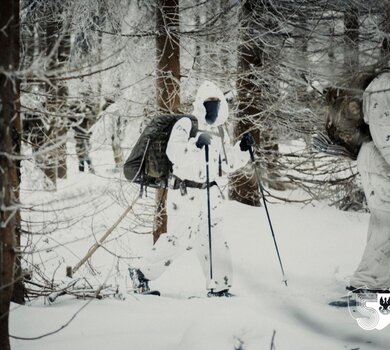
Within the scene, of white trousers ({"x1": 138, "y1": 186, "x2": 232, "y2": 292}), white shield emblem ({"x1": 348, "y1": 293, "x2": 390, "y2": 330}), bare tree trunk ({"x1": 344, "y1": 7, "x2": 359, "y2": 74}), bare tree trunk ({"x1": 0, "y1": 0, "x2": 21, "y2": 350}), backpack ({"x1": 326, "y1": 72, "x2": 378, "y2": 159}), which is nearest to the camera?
bare tree trunk ({"x1": 0, "y1": 0, "x2": 21, "y2": 350})

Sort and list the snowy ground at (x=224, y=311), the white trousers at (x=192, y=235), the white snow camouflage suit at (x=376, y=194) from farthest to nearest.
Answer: the white trousers at (x=192, y=235)
the white snow camouflage suit at (x=376, y=194)
the snowy ground at (x=224, y=311)

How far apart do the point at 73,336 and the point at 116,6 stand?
5.84m

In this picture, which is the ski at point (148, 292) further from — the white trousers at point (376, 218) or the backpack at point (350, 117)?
the backpack at point (350, 117)

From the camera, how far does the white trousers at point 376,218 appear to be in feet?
16.1

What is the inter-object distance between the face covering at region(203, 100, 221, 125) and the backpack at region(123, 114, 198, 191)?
279 mm

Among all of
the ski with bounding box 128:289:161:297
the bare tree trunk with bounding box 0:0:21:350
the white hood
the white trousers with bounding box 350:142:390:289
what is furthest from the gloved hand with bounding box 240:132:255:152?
the bare tree trunk with bounding box 0:0:21:350

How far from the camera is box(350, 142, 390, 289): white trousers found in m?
4.91

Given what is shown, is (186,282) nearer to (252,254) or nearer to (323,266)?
(252,254)

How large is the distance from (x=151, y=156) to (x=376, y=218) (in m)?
2.49

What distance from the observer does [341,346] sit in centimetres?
385

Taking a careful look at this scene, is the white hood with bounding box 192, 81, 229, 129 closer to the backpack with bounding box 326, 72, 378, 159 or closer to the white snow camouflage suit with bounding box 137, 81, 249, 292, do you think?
the white snow camouflage suit with bounding box 137, 81, 249, 292

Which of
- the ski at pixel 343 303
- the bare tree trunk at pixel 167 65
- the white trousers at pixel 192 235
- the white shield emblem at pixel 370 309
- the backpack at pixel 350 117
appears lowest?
the ski at pixel 343 303

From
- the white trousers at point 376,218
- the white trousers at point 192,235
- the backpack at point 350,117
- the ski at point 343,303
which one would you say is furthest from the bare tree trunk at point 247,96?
the ski at point 343,303

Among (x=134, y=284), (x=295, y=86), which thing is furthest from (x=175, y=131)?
(x=295, y=86)
